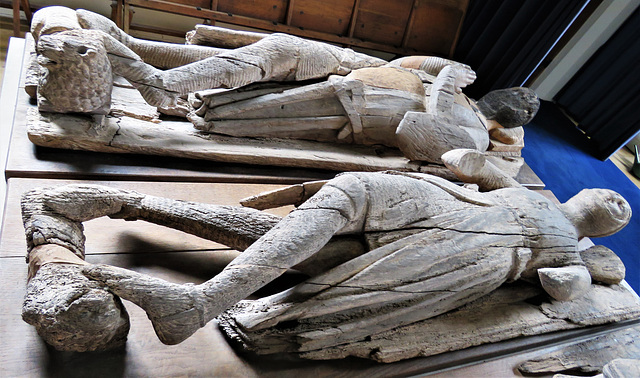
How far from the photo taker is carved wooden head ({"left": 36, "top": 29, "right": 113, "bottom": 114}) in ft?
6.82

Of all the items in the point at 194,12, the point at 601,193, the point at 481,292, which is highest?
the point at 601,193

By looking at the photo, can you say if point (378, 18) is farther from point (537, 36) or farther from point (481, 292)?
point (481, 292)

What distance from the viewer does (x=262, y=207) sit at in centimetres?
225

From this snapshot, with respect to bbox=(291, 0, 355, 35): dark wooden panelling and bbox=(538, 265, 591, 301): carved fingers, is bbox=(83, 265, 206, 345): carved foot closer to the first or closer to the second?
bbox=(538, 265, 591, 301): carved fingers

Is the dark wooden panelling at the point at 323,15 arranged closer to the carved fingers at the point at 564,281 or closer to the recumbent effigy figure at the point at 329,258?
the recumbent effigy figure at the point at 329,258

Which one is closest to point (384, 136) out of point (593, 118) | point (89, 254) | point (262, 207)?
point (262, 207)

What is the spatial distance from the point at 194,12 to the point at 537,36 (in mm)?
3454

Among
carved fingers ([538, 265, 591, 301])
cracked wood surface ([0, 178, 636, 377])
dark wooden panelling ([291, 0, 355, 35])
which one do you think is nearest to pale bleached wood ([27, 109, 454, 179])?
cracked wood surface ([0, 178, 636, 377])

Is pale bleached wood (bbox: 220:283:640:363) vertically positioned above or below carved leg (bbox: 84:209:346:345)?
below

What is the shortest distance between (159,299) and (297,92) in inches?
71.2

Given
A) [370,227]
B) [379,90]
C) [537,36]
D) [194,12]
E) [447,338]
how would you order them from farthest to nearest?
[537,36]
[194,12]
[379,90]
[447,338]
[370,227]

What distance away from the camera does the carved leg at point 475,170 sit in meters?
2.50

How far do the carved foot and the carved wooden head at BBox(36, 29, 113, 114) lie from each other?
43.0 inches

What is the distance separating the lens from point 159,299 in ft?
4.88
